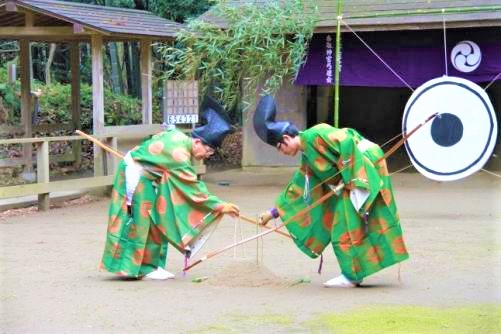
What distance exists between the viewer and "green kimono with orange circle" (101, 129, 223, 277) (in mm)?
6453

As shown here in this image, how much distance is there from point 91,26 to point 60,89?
829 centimetres

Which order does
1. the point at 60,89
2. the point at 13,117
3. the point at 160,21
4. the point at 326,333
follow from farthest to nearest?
the point at 60,89 → the point at 13,117 → the point at 160,21 → the point at 326,333

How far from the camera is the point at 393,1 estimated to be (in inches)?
518

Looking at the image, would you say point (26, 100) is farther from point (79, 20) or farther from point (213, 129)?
point (213, 129)

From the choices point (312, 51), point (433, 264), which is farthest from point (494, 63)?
point (433, 264)

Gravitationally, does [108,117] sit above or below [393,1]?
below

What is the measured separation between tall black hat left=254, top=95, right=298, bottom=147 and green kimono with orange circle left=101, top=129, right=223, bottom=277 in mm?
620

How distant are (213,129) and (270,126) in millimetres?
576

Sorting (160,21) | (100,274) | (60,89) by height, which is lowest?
(100,274)

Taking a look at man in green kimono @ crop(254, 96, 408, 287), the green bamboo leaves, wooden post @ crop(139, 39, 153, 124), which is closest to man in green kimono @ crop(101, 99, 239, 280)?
man in green kimono @ crop(254, 96, 408, 287)

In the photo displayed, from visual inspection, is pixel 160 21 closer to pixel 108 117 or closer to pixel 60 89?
pixel 108 117

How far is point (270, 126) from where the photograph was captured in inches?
246

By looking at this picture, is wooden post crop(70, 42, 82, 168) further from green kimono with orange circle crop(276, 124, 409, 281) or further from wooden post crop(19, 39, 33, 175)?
Answer: green kimono with orange circle crop(276, 124, 409, 281)

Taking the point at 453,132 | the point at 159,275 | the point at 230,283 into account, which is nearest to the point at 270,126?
the point at 230,283
